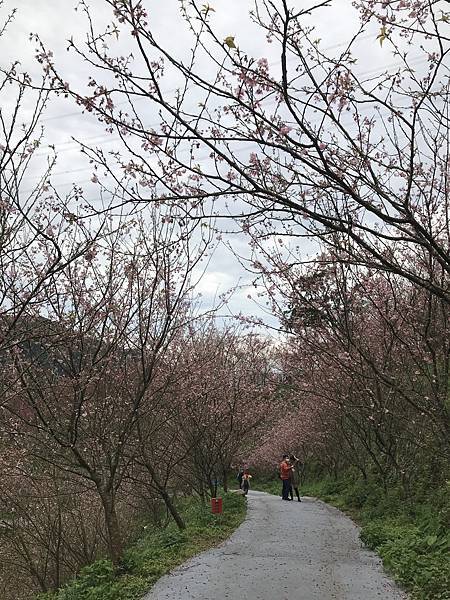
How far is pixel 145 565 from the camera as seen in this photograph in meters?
9.20

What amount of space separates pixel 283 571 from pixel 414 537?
2171mm

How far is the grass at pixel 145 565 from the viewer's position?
8.01m

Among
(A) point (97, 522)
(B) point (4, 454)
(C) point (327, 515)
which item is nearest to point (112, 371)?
(B) point (4, 454)

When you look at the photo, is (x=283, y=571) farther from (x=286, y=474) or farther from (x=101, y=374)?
(x=286, y=474)

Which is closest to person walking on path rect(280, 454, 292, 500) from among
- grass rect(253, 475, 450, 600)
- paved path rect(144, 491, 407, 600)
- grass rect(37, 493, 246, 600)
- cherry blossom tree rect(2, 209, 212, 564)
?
grass rect(253, 475, 450, 600)

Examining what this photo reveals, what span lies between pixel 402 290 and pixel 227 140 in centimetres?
772

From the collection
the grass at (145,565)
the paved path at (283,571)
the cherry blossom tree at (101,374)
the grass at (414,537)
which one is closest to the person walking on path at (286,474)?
the grass at (414,537)

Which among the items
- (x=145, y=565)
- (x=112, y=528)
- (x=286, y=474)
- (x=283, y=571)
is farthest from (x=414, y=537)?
(x=286, y=474)

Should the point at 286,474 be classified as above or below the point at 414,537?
above

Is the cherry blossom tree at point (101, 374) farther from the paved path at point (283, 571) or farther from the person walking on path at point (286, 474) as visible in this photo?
the person walking on path at point (286, 474)

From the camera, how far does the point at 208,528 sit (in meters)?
12.8

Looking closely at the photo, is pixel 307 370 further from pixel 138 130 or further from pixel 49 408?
pixel 138 130

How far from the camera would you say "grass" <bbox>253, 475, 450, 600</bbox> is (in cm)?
701

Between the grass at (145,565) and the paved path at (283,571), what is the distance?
0.85 feet
